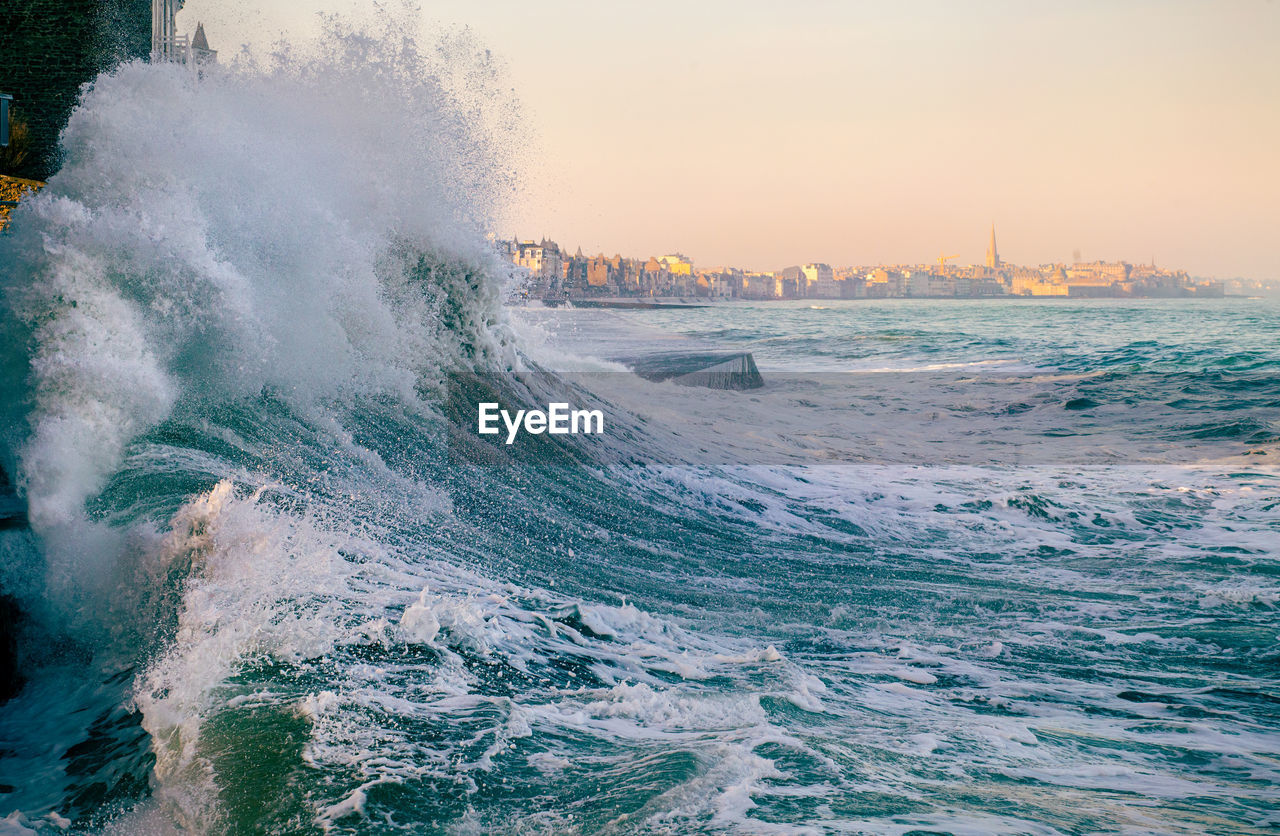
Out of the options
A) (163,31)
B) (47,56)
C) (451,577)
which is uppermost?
(163,31)

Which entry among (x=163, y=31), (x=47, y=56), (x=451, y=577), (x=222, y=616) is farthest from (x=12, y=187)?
(x=222, y=616)

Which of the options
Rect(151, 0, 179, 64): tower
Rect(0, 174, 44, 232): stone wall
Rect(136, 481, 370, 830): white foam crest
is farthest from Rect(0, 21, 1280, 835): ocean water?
Rect(151, 0, 179, 64): tower

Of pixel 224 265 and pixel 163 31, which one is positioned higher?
pixel 163 31

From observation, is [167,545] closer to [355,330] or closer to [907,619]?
[355,330]

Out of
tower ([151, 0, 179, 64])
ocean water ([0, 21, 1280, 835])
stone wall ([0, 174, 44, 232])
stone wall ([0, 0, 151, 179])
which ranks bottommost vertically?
ocean water ([0, 21, 1280, 835])

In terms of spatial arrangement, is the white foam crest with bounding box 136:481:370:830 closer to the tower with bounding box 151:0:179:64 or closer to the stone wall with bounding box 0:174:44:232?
the stone wall with bounding box 0:174:44:232

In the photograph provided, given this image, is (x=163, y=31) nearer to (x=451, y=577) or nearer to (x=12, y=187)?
(x=12, y=187)

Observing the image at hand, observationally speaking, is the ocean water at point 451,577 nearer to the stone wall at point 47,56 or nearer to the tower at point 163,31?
the stone wall at point 47,56

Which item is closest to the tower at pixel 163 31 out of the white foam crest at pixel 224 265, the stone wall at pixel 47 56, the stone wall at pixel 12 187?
the stone wall at pixel 47 56
